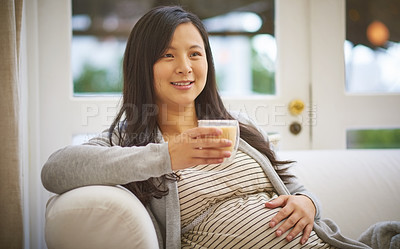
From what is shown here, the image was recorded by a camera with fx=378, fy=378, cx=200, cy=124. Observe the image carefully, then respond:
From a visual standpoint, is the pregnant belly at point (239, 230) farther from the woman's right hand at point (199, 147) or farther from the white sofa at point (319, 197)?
the woman's right hand at point (199, 147)

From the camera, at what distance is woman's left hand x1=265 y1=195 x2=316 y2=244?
125 cm

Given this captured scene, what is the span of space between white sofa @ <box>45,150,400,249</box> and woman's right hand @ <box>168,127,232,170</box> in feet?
0.67

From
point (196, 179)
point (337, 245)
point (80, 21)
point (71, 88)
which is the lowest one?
point (337, 245)

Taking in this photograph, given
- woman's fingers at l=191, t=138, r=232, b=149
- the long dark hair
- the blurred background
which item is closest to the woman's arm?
woman's fingers at l=191, t=138, r=232, b=149

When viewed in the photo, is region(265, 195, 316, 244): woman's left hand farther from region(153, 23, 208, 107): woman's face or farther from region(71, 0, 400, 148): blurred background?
region(71, 0, 400, 148): blurred background

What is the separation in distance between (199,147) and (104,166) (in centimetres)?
30

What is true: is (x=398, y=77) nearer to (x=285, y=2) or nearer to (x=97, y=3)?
(x=285, y=2)

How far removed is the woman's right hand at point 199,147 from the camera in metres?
0.97

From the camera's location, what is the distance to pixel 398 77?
2.45m

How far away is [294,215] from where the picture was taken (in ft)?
4.21

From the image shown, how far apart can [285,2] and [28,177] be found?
180 cm

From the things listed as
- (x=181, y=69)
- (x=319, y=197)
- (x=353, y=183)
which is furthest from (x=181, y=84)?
(x=353, y=183)

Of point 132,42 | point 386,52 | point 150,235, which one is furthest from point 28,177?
point 386,52

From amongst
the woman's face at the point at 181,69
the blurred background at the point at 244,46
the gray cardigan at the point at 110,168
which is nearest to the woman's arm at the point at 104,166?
the gray cardigan at the point at 110,168
